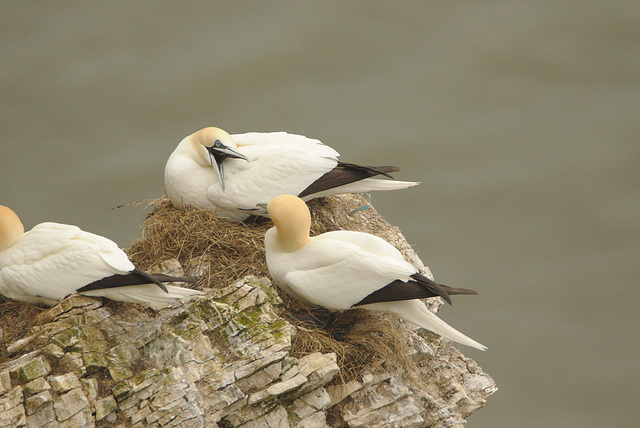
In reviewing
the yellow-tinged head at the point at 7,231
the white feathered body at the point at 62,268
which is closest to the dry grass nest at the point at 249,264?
the white feathered body at the point at 62,268

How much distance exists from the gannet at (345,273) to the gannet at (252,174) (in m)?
0.68

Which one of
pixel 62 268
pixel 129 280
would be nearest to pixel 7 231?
pixel 62 268

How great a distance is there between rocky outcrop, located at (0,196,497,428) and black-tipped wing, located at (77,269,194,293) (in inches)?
5.4

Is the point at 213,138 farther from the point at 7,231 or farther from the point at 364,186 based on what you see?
the point at 7,231

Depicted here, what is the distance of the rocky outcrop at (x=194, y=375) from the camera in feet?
13.1

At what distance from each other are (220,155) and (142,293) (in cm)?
132

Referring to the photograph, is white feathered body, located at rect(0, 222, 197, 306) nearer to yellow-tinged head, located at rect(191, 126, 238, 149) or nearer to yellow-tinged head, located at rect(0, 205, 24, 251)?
yellow-tinged head, located at rect(0, 205, 24, 251)

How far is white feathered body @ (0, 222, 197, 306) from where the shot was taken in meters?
4.46

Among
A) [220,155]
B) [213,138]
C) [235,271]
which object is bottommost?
[235,271]

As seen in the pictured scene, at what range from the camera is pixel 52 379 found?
405 centimetres

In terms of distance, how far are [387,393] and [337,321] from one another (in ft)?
1.73

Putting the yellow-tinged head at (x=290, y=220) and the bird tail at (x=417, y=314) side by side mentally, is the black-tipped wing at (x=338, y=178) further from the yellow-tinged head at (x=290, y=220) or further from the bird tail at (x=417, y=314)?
the bird tail at (x=417, y=314)

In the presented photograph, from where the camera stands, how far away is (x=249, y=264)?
5086mm

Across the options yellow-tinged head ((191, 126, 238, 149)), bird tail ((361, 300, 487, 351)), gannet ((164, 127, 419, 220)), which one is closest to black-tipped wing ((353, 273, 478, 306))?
bird tail ((361, 300, 487, 351))
